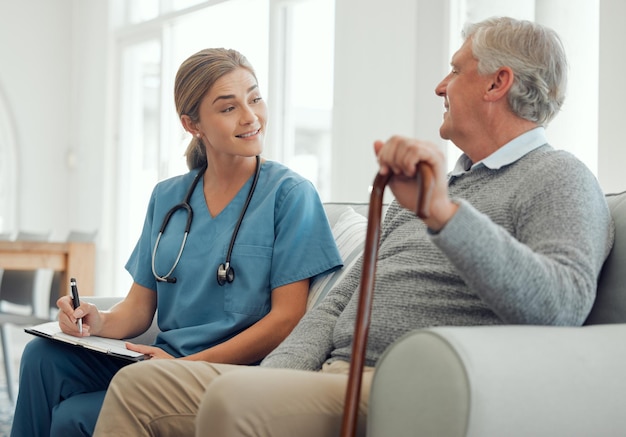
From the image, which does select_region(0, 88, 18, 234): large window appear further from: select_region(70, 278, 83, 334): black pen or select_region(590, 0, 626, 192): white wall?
select_region(590, 0, 626, 192): white wall

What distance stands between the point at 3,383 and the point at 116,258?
5.88 ft

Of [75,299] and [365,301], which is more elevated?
[365,301]

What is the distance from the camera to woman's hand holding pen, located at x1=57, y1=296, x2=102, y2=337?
1826 millimetres

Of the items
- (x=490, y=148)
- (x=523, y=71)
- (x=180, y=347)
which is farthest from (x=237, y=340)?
(x=523, y=71)

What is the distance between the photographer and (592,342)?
1088 millimetres

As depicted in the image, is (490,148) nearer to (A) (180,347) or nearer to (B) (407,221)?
(B) (407,221)

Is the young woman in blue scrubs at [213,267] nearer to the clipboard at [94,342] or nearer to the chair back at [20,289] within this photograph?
the clipboard at [94,342]

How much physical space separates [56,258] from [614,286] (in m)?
2.69

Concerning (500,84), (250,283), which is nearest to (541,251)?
(500,84)

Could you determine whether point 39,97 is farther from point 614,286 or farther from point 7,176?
point 614,286

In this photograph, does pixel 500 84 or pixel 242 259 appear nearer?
pixel 500 84

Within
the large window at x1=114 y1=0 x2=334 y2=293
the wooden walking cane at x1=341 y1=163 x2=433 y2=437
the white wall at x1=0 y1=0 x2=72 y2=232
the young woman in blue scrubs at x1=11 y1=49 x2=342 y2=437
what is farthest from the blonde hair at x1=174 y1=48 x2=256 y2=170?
the white wall at x1=0 y1=0 x2=72 y2=232

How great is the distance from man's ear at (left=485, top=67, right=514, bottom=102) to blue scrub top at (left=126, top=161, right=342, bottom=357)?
1.61 ft

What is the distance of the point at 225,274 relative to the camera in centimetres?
178
